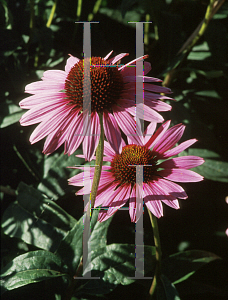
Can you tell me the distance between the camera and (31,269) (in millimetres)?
429

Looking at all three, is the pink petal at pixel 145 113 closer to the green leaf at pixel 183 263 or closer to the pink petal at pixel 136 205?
the pink petal at pixel 136 205

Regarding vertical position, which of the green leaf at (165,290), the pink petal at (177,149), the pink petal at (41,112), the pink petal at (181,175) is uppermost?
the pink petal at (41,112)

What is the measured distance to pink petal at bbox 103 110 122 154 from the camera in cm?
35

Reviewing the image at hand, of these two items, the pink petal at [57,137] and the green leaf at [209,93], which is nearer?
the pink petal at [57,137]

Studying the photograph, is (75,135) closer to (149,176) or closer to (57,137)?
(57,137)

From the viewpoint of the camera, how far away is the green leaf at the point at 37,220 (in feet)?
1.72

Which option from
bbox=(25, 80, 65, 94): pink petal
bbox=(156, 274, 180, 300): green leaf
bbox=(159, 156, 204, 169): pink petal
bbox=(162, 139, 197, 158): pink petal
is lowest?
bbox=(156, 274, 180, 300): green leaf

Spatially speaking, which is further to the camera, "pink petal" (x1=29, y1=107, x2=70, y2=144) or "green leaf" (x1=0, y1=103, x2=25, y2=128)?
"green leaf" (x1=0, y1=103, x2=25, y2=128)

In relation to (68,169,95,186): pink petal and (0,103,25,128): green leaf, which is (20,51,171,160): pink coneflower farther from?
(0,103,25,128): green leaf

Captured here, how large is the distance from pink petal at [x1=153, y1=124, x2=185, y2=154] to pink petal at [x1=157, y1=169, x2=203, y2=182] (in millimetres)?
37

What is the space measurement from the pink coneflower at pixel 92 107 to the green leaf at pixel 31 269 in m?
0.20

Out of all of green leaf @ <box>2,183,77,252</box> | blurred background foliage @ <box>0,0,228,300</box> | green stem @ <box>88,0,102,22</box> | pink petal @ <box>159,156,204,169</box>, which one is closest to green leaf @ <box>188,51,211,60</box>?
blurred background foliage @ <box>0,0,228,300</box>

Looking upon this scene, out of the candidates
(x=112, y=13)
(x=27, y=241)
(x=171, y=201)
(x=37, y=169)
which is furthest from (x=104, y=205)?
(x=112, y=13)

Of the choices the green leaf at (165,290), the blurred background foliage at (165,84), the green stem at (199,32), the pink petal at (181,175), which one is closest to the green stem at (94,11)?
the blurred background foliage at (165,84)
